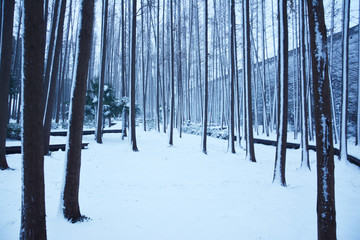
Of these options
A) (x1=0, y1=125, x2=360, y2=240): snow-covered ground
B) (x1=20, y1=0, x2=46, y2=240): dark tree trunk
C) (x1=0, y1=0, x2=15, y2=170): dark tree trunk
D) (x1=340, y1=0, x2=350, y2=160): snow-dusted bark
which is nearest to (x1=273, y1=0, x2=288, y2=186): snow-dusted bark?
(x1=0, y1=125, x2=360, y2=240): snow-covered ground

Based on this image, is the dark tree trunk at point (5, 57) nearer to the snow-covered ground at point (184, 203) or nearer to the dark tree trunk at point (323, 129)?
the snow-covered ground at point (184, 203)

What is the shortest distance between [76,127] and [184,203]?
2.33 metres

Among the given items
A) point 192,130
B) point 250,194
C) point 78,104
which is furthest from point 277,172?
point 192,130

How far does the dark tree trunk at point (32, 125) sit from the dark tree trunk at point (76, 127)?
0.79 meters

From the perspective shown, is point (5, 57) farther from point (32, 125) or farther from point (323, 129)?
point (323, 129)

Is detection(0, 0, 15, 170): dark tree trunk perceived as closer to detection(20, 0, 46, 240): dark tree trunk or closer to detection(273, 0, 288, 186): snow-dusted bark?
detection(20, 0, 46, 240): dark tree trunk

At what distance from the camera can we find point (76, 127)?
286 centimetres

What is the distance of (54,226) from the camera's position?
8.48 ft

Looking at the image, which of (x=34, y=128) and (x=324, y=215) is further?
(x=324, y=215)

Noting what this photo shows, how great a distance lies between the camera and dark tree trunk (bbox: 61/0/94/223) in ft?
9.26

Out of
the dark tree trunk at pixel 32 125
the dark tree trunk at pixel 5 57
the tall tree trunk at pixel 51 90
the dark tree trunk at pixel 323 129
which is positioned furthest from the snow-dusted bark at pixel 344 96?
the dark tree trunk at pixel 5 57

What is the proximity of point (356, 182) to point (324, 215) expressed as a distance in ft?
16.1

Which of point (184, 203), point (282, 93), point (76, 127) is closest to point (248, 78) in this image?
point (282, 93)

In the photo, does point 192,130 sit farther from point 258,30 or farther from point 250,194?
point 250,194
